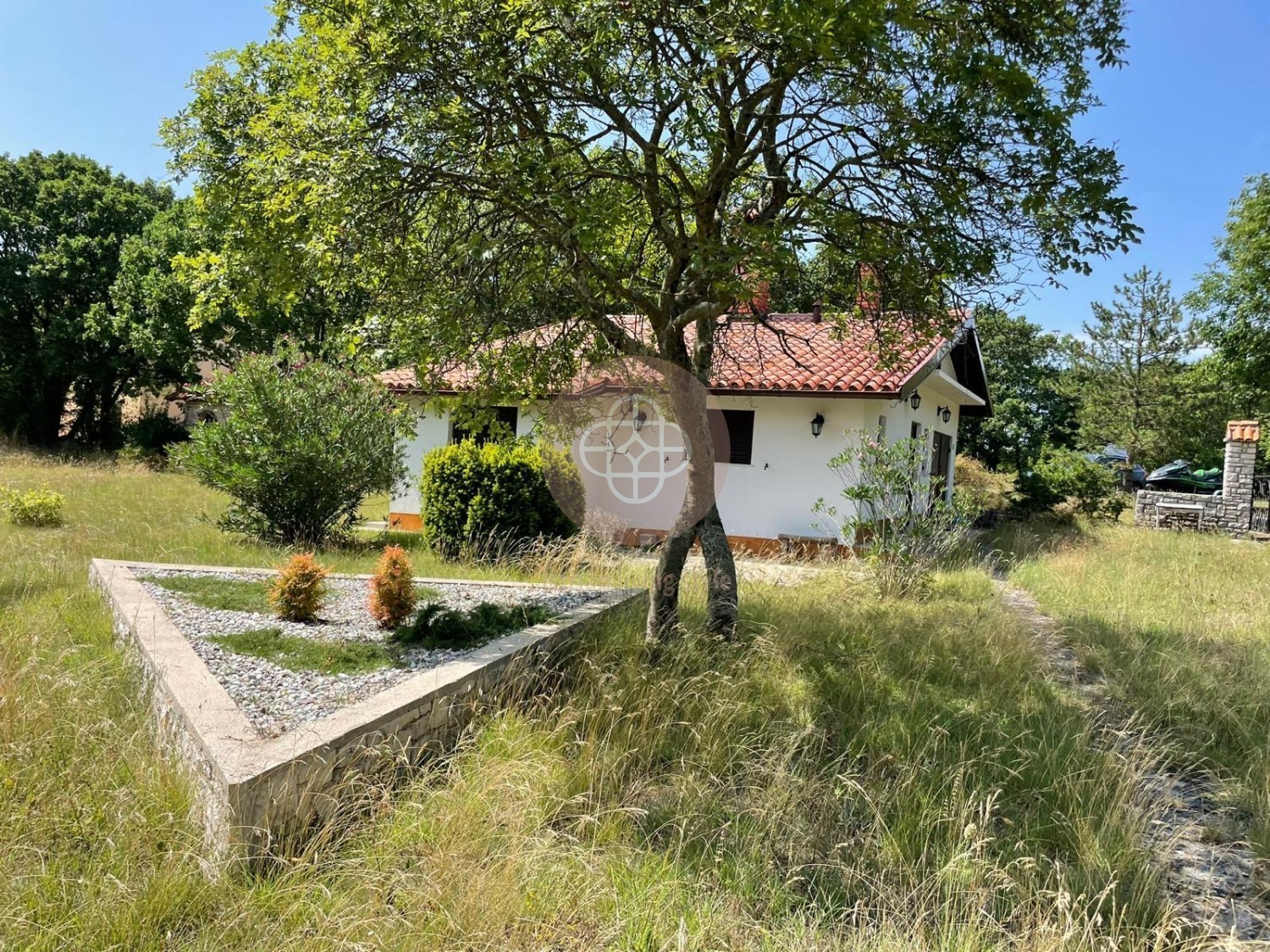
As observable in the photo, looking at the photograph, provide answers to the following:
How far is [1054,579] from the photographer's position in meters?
9.80

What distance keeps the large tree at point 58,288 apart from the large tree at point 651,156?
23859mm

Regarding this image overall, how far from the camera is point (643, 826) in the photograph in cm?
319

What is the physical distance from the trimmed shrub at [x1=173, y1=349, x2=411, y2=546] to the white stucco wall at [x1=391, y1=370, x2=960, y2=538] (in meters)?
1.66

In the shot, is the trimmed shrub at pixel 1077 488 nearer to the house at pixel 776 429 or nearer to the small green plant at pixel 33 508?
the house at pixel 776 429

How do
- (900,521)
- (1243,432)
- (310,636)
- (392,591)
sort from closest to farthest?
(310,636), (392,591), (900,521), (1243,432)

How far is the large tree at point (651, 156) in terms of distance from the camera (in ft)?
13.1

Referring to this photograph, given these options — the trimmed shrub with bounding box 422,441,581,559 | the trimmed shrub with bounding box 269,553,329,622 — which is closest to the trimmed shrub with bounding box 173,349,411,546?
the trimmed shrub with bounding box 422,441,581,559

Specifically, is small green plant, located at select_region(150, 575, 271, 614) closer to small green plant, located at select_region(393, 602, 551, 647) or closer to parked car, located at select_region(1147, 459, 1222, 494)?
small green plant, located at select_region(393, 602, 551, 647)

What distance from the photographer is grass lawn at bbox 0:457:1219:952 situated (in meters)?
2.38

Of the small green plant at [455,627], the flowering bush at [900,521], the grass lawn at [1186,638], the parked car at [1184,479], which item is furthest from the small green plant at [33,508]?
the parked car at [1184,479]

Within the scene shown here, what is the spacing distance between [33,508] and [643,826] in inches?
432

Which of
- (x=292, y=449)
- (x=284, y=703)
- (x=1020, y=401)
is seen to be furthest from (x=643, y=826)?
(x=1020, y=401)

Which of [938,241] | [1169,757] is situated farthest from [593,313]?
[1169,757]

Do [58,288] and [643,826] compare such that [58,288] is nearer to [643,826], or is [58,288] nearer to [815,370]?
[815,370]
